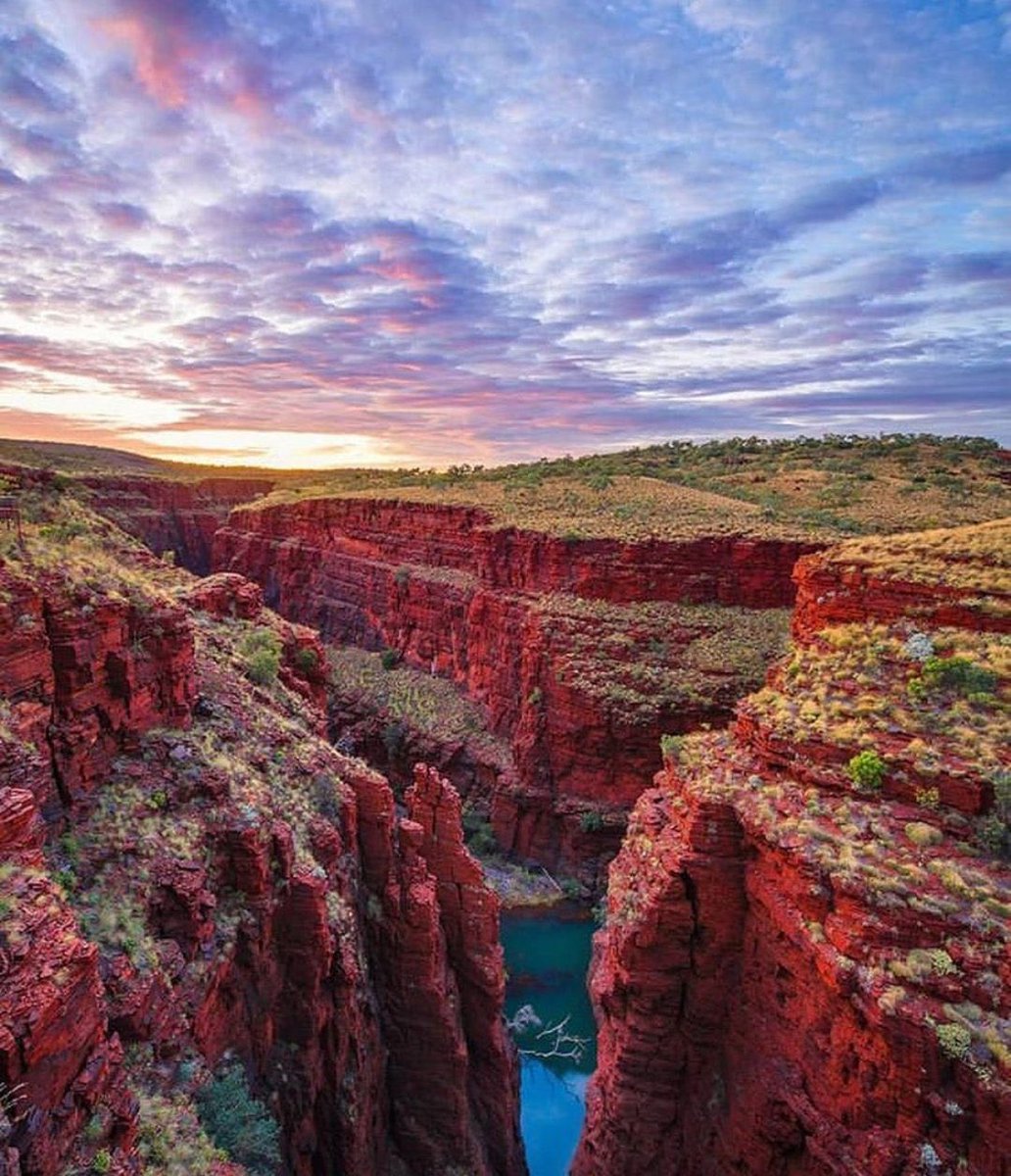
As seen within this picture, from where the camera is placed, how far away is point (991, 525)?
22875 millimetres

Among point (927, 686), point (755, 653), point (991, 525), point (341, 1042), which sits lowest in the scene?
point (341, 1042)

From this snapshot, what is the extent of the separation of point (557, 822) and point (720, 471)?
134 feet

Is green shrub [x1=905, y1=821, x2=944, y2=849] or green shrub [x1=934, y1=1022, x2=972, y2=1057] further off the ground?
green shrub [x1=905, y1=821, x2=944, y2=849]

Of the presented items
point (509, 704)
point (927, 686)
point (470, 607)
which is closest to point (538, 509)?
point (470, 607)

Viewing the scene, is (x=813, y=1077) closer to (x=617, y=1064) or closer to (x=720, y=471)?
(x=617, y=1064)

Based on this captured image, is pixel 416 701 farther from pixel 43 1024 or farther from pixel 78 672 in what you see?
pixel 43 1024

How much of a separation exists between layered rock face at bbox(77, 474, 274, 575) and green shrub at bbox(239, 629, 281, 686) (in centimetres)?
7773

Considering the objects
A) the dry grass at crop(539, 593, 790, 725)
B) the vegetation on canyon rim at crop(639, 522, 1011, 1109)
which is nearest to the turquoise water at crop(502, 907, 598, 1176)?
the dry grass at crop(539, 593, 790, 725)

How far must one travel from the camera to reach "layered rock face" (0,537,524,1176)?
316 inches

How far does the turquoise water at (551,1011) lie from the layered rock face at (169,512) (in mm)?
77724

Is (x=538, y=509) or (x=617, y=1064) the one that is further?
(x=538, y=509)

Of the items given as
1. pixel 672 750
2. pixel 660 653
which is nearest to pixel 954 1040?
pixel 672 750

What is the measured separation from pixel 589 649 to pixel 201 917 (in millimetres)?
26713

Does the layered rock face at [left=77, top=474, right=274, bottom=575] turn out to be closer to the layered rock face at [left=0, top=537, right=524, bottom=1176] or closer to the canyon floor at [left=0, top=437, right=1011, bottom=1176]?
the canyon floor at [left=0, top=437, right=1011, bottom=1176]
